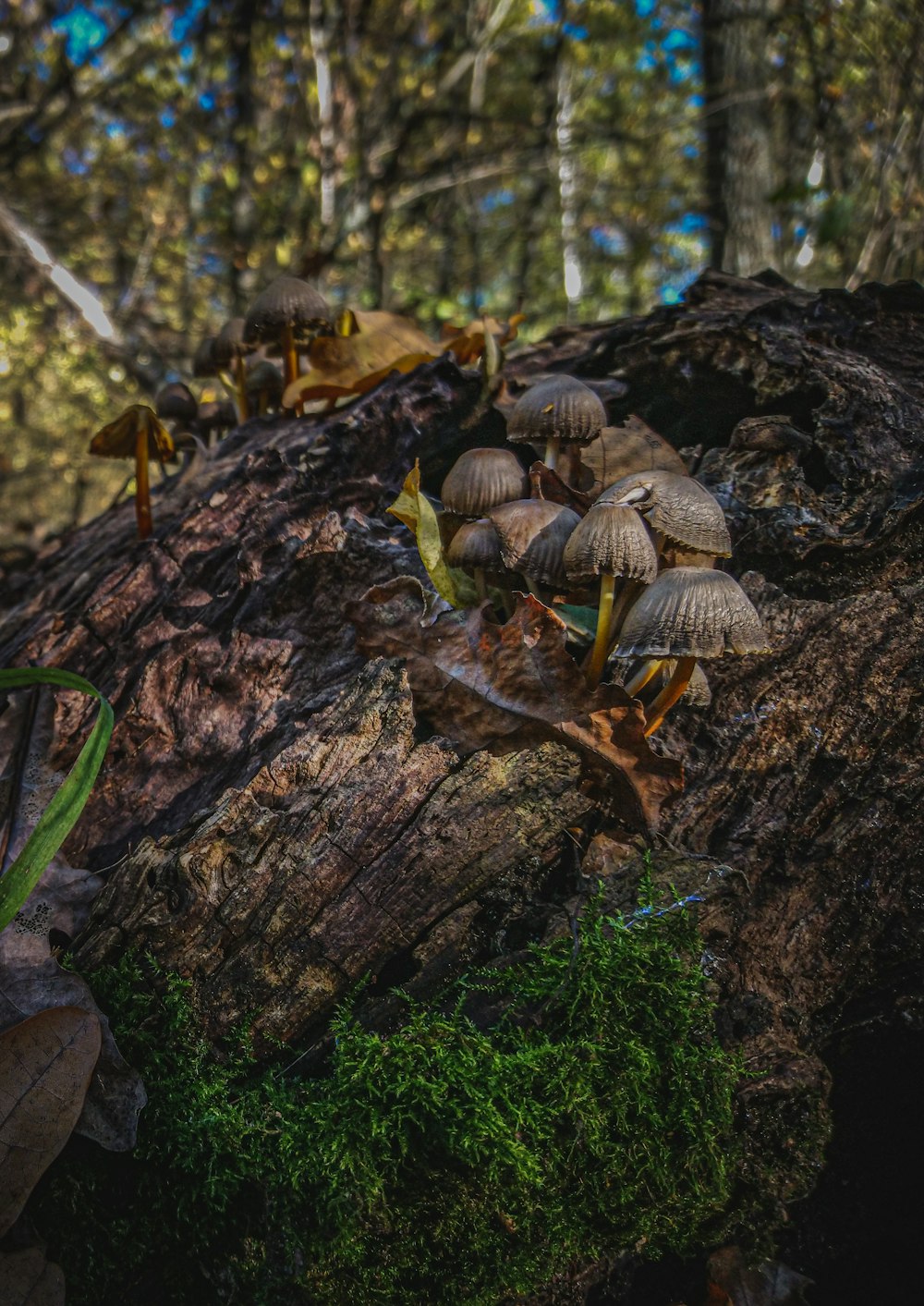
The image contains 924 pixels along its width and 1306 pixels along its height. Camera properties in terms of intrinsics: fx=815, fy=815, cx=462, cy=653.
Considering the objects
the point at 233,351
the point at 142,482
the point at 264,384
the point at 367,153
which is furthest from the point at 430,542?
the point at 367,153

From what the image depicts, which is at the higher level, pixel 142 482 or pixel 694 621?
pixel 142 482

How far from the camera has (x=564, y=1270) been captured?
5.36 ft

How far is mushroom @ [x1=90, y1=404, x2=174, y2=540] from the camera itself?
8.85 ft

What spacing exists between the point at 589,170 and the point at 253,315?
37.0 ft

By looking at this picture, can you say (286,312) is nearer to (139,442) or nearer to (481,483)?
(139,442)

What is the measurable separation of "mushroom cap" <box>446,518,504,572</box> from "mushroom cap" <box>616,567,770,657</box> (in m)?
0.39

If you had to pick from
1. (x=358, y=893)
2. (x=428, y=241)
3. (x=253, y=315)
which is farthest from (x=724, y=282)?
(x=428, y=241)

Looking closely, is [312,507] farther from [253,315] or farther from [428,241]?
[428,241]

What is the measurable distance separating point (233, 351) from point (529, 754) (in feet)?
7.03

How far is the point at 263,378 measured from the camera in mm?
3363

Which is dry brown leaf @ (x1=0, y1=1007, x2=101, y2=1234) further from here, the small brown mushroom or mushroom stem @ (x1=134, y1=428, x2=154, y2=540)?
the small brown mushroom

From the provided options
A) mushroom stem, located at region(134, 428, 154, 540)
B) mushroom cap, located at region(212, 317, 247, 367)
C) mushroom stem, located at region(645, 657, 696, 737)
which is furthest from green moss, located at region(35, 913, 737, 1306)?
mushroom cap, located at region(212, 317, 247, 367)

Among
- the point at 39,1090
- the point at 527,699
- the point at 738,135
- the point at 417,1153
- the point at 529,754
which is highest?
the point at 738,135

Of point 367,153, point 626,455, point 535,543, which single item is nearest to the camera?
point 535,543
